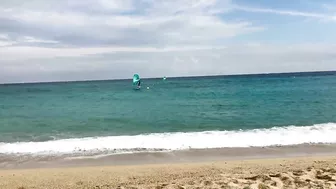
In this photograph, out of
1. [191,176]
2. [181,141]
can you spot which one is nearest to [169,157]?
[181,141]

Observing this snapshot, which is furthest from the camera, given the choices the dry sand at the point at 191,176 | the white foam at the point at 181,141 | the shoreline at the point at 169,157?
the white foam at the point at 181,141

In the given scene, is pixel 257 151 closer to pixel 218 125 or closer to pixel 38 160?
pixel 218 125

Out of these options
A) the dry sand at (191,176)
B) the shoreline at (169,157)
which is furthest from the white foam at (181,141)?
the dry sand at (191,176)

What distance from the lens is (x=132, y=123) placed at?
21203mm

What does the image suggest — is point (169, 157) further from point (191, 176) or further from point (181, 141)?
point (191, 176)

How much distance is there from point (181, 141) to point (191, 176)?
5.89m

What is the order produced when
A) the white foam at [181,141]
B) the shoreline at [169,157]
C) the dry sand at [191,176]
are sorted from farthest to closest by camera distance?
the white foam at [181,141], the shoreline at [169,157], the dry sand at [191,176]

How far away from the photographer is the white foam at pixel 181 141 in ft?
44.3

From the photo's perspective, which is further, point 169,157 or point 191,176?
point 169,157

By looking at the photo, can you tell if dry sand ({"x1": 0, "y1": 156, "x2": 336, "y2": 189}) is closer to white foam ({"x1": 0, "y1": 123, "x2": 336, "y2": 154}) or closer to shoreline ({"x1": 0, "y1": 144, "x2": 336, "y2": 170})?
shoreline ({"x1": 0, "y1": 144, "x2": 336, "y2": 170})

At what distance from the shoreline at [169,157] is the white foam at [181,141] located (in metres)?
0.80

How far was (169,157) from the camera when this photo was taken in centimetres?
1166

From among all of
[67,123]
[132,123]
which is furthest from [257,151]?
[67,123]

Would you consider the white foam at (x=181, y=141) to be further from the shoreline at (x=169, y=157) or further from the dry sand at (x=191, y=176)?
the dry sand at (x=191, y=176)
